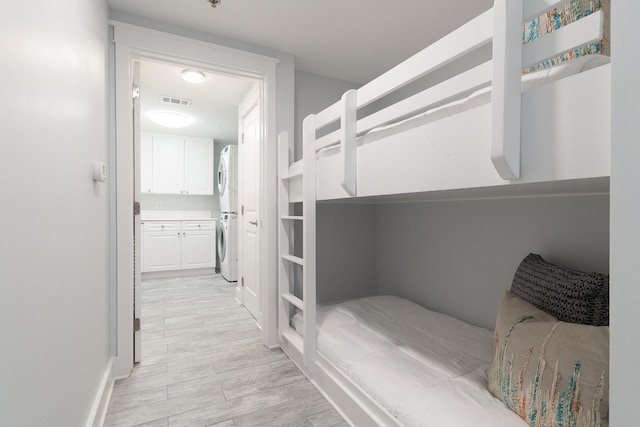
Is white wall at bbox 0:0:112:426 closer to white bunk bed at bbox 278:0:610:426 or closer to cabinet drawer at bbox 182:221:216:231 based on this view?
white bunk bed at bbox 278:0:610:426

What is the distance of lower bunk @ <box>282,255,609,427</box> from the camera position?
3.05 feet

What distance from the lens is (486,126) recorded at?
0.85 meters

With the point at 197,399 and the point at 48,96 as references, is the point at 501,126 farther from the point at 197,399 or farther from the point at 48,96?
the point at 197,399

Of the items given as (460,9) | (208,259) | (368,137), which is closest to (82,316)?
(368,137)

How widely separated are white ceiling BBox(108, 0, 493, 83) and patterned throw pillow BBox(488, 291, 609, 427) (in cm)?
192

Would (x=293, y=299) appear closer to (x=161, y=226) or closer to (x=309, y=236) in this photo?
(x=309, y=236)

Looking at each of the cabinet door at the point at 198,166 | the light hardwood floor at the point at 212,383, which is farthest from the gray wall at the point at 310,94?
the cabinet door at the point at 198,166

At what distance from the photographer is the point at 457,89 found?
3.13 feet

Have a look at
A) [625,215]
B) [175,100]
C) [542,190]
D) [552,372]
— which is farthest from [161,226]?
[625,215]

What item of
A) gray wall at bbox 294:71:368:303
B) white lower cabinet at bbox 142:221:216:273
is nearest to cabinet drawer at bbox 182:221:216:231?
white lower cabinet at bbox 142:221:216:273

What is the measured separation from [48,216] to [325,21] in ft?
6.42

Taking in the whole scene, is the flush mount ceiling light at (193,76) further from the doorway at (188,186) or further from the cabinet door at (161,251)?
the cabinet door at (161,251)

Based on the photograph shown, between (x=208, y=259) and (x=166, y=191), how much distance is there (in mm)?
1285

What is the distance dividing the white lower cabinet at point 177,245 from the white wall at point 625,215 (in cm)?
515
